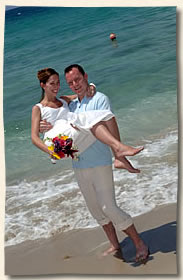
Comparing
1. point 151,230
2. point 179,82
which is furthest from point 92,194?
point 179,82

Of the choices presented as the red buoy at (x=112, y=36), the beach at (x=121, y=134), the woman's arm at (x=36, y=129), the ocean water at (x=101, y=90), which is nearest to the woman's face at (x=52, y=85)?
the woman's arm at (x=36, y=129)

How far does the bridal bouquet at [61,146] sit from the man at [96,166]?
0.11 m

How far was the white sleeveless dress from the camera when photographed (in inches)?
136

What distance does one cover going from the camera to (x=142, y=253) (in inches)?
146

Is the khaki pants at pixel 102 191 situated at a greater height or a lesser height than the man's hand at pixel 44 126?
lesser

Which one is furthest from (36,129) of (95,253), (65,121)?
(95,253)

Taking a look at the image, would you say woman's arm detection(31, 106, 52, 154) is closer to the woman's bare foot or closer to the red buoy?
the woman's bare foot

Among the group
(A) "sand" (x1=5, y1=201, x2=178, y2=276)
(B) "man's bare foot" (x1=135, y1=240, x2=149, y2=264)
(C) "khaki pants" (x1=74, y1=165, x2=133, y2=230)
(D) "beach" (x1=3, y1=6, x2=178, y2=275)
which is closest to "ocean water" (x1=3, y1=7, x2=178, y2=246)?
(D) "beach" (x1=3, y1=6, x2=178, y2=275)

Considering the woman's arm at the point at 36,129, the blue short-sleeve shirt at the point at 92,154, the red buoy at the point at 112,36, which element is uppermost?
the red buoy at the point at 112,36

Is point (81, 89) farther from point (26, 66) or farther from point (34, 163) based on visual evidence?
point (26, 66)

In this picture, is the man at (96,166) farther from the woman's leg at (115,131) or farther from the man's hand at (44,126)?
the man's hand at (44,126)

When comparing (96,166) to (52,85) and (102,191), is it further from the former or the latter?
(52,85)

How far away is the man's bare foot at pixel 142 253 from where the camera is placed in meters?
3.70
